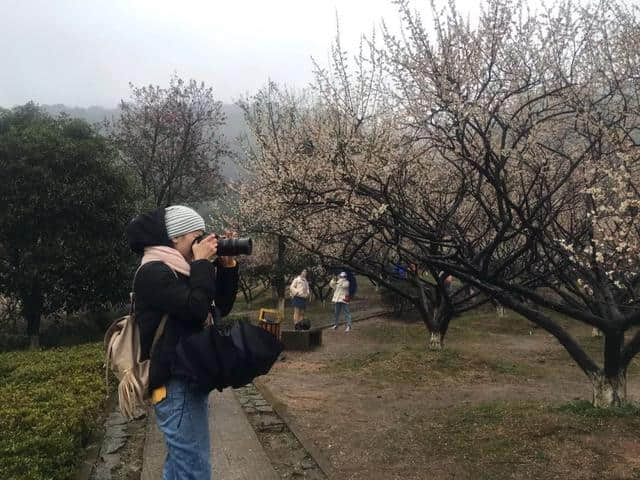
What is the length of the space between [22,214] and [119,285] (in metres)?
2.79

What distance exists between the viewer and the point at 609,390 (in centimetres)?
625

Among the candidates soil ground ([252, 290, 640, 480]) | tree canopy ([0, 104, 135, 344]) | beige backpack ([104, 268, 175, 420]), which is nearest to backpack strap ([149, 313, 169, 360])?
beige backpack ([104, 268, 175, 420])

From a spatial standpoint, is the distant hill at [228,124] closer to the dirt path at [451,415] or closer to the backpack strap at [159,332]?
the dirt path at [451,415]

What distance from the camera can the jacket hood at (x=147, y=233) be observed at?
8.60 feet

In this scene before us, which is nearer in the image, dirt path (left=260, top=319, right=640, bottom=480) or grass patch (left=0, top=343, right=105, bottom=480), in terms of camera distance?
grass patch (left=0, top=343, right=105, bottom=480)

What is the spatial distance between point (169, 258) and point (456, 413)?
5441 mm

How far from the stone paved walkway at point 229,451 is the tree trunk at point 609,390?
4.03 meters

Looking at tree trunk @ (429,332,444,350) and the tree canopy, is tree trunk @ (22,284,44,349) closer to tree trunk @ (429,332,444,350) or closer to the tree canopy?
the tree canopy

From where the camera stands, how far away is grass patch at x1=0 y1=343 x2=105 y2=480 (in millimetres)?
4191

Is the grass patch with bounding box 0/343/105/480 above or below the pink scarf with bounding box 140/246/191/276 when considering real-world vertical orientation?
below

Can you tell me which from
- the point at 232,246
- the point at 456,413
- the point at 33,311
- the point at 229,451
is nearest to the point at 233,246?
the point at 232,246

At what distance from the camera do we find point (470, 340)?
14383mm

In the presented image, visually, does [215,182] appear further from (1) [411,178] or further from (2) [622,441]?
(2) [622,441]

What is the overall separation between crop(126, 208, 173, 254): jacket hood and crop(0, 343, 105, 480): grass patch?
2.39 m
